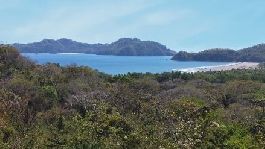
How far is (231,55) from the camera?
168750 millimetres

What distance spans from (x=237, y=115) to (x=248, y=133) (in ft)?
33.1

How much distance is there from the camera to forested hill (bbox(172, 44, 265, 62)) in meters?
158

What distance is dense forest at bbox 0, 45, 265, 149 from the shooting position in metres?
20.4

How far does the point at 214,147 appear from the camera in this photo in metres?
19.0

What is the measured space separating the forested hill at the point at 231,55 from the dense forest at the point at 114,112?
95.8m

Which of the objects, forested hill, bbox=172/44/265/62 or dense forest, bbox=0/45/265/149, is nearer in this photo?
dense forest, bbox=0/45/265/149

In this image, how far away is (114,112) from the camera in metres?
29.5

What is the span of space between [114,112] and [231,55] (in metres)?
143

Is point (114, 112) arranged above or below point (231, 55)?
above

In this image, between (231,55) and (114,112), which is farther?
(231,55)

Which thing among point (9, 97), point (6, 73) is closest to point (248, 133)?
point (9, 97)

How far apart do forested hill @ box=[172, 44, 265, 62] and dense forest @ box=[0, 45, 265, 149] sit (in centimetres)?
9585

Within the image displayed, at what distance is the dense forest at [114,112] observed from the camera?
67.0ft

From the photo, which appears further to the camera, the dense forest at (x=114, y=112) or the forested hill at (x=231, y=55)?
the forested hill at (x=231, y=55)
